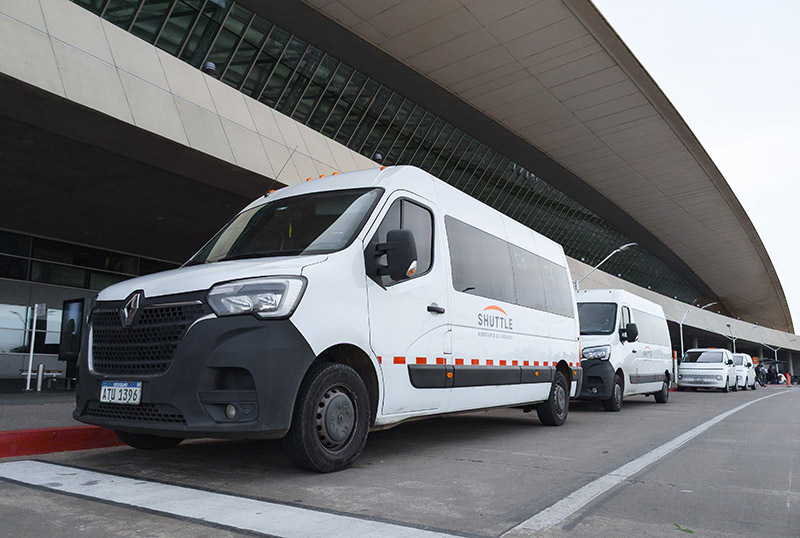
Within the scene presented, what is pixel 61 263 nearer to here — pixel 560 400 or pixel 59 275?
pixel 59 275

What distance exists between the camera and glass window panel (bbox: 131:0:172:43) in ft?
59.7

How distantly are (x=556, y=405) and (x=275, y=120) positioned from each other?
10.7 meters

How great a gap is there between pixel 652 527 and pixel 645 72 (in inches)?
1175

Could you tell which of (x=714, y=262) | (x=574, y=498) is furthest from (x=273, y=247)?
(x=714, y=262)

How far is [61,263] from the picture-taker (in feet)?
72.4

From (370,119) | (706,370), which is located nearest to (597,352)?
(706,370)

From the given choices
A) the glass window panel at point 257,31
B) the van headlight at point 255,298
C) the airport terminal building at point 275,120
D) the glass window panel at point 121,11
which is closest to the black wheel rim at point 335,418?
the van headlight at point 255,298

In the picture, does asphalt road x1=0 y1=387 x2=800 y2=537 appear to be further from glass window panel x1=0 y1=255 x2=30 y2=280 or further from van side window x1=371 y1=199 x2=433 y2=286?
glass window panel x1=0 y1=255 x2=30 y2=280

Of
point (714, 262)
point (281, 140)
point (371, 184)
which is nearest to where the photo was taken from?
point (371, 184)

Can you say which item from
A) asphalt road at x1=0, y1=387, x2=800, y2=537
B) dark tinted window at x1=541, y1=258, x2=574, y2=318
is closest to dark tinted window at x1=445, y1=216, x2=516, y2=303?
dark tinted window at x1=541, y1=258, x2=574, y2=318

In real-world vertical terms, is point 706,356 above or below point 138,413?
above

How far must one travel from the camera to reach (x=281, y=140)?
53.1ft

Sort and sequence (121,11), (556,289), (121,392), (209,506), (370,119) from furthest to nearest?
(370,119) → (121,11) → (556,289) → (121,392) → (209,506)

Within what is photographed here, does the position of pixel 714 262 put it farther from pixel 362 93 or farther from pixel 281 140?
pixel 281 140
